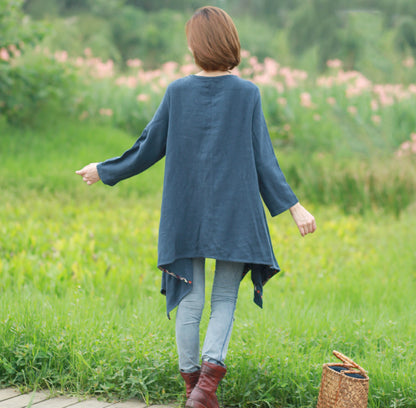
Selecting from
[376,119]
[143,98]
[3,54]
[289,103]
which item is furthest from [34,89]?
[376,119]

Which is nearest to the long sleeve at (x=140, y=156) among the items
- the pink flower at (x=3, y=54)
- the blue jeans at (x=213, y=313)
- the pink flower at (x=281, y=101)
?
the blue jeans at (x=213, y=313)

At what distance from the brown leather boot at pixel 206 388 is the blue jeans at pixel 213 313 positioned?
8 cm

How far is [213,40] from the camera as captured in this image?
2.53 meters

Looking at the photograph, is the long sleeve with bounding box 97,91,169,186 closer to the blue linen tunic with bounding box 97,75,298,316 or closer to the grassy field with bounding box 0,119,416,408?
the blue linen tunic with bounding box 97,75,298,316

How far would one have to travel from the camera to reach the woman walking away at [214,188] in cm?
255

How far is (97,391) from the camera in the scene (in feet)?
9.59

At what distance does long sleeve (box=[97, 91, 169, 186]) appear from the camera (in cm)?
271

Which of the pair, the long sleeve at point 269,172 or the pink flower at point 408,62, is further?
the pink flower at point 408,62

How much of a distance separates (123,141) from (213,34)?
7.41 meters

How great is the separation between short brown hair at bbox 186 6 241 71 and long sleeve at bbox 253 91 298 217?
21 cm

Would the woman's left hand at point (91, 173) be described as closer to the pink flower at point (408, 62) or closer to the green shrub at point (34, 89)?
the green shrub at point (34, 89)

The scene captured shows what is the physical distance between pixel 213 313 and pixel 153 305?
1.34 meters

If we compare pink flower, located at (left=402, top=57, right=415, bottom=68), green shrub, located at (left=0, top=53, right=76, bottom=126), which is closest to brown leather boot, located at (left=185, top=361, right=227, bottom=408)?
green shrub, located at (left=0, top=53, right=76, bottom=126)

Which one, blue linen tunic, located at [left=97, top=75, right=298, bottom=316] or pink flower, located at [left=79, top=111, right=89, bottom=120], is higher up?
pink flower, located at [left=79, top=111, right=89, bottom=120]
